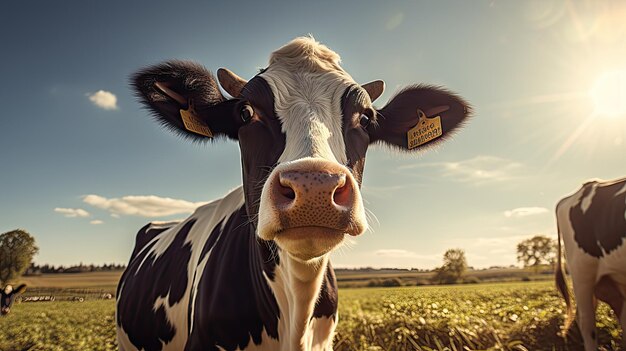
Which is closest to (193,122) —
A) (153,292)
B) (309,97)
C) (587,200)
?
(309,97)

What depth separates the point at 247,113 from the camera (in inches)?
98.1

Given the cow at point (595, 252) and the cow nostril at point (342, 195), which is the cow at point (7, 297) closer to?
the cow at point (595, 252)

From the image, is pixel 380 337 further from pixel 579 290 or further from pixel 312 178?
pixel 312 178

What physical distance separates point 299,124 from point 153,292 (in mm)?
3203

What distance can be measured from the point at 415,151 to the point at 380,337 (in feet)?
13.3

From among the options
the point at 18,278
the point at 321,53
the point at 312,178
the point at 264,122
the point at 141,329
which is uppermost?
the point at 321,53

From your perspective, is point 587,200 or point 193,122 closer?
point 193,122

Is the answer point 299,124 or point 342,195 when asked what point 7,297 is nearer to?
point 299,124

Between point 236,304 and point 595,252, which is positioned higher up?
point 595,252

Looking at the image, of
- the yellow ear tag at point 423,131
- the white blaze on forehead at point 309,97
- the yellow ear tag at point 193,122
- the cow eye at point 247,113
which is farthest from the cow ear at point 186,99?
the yellow ear tag at point 423,131

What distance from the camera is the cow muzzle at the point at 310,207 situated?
1582 mm

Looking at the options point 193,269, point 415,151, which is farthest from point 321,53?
point 193,269

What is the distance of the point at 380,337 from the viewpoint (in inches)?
253

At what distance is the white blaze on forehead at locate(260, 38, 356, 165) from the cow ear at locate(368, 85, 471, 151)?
815 mm
